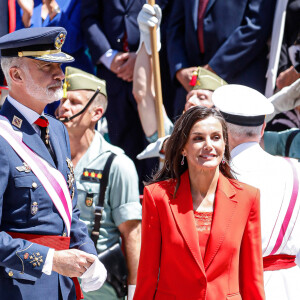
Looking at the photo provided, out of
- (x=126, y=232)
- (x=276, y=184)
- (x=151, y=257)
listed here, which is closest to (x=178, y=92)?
(x=126, y=232)

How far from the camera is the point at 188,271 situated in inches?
124

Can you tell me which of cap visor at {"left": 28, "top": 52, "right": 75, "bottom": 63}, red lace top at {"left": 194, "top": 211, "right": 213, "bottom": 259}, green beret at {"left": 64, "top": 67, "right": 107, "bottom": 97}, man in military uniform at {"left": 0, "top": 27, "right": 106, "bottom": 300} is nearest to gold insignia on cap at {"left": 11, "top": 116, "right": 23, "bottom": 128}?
man in military uniform at {"left": 0, "top": 27, "right": 106, "bottom": 300}

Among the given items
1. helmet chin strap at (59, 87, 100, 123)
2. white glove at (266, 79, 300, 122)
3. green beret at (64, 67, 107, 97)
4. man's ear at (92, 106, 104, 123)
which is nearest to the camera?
helmet chin strap at (59, 87, 100, 123)

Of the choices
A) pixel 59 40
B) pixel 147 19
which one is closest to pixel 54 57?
pixel 59 40

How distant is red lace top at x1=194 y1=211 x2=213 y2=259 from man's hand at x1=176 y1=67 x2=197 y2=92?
2.33 metres

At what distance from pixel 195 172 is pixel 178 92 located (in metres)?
2.53

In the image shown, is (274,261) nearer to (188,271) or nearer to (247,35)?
(188,271)

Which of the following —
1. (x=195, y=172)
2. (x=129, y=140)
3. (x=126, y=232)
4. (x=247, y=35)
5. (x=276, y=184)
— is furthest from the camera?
(x=129, y=140)

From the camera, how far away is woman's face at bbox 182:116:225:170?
3266mm

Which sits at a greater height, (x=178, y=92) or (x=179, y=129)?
(x=179, y=129)

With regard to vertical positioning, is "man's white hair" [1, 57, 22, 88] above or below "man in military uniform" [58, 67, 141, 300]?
above

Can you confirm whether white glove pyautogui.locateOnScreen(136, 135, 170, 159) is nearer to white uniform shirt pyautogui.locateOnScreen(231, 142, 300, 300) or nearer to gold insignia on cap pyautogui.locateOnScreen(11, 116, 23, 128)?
white uniform shirt pyautogui.locateOnScreen(231, 142, 300, 300)

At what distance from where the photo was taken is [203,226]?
3.24 m

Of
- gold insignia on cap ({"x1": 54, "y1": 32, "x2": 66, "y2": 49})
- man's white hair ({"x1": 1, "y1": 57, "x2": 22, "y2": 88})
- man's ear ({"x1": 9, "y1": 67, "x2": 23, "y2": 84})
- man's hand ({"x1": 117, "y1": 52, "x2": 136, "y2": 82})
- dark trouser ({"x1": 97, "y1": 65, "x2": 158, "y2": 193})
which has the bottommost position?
dark trouser ({"x1": 97, "y1": 65, "x2": 158, "y2": 193})
